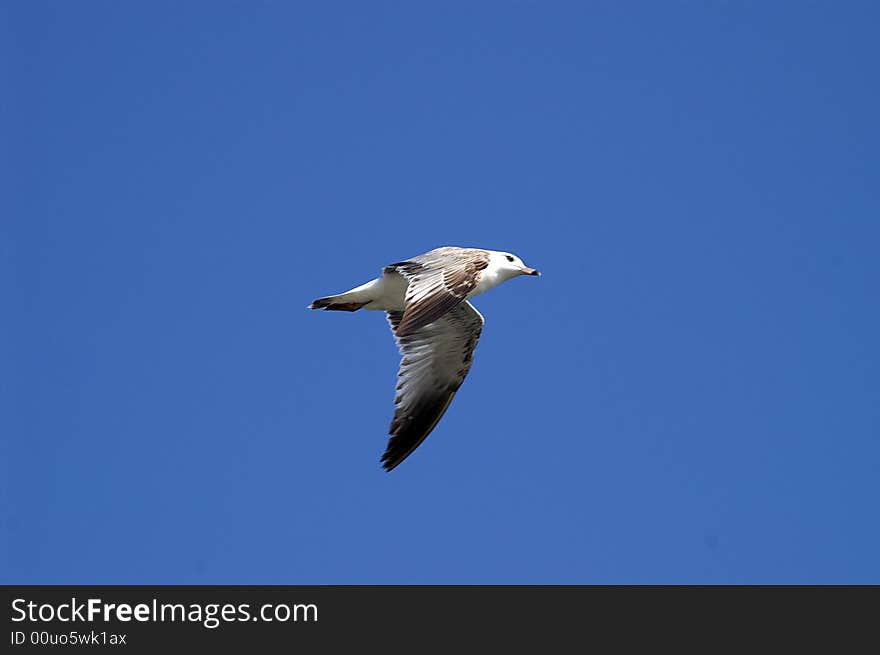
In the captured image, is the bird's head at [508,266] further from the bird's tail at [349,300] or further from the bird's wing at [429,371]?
the bird's tail at [349,300]

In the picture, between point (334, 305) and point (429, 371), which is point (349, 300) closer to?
point (334, 305)

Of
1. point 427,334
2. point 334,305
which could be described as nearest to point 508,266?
point 427,334

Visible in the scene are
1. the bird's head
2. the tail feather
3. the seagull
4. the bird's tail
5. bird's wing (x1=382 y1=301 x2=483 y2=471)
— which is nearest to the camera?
the seagull

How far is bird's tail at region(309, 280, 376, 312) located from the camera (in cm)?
1639

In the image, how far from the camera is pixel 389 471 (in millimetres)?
16484

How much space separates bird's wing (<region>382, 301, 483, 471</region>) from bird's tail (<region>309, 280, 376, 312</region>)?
0.57m

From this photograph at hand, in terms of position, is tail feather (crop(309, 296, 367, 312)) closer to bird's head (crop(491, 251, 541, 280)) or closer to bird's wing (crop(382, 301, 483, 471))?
bird's wing (crop(382, 301, 483, 471))

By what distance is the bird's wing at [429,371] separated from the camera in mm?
16828

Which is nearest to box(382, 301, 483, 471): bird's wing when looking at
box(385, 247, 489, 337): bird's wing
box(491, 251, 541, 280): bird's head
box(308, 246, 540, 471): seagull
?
box(308, 246, 540, 471): seagull

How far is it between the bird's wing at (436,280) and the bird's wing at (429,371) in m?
1.05

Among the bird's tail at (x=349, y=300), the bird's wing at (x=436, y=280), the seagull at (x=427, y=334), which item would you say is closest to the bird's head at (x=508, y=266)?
the seagull at (x=427, y=334)

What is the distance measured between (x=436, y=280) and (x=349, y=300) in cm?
204

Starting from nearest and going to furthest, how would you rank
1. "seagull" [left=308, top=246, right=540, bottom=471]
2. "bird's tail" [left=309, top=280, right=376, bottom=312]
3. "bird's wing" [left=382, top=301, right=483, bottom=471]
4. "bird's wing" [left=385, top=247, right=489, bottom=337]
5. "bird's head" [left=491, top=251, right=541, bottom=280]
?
"bird's wing" [left=385, top=247, right=489, bottom=337] < "seagull" [left=308, top=246, right=540, bottom=471] < "bird's head" [left=491, top=251, right=541, bottom=280] < "bird's tail" [left=309, top=280, right=376, bottom=312] < "bird's wing" [left=382, top=301, right=483, bottom=471]
